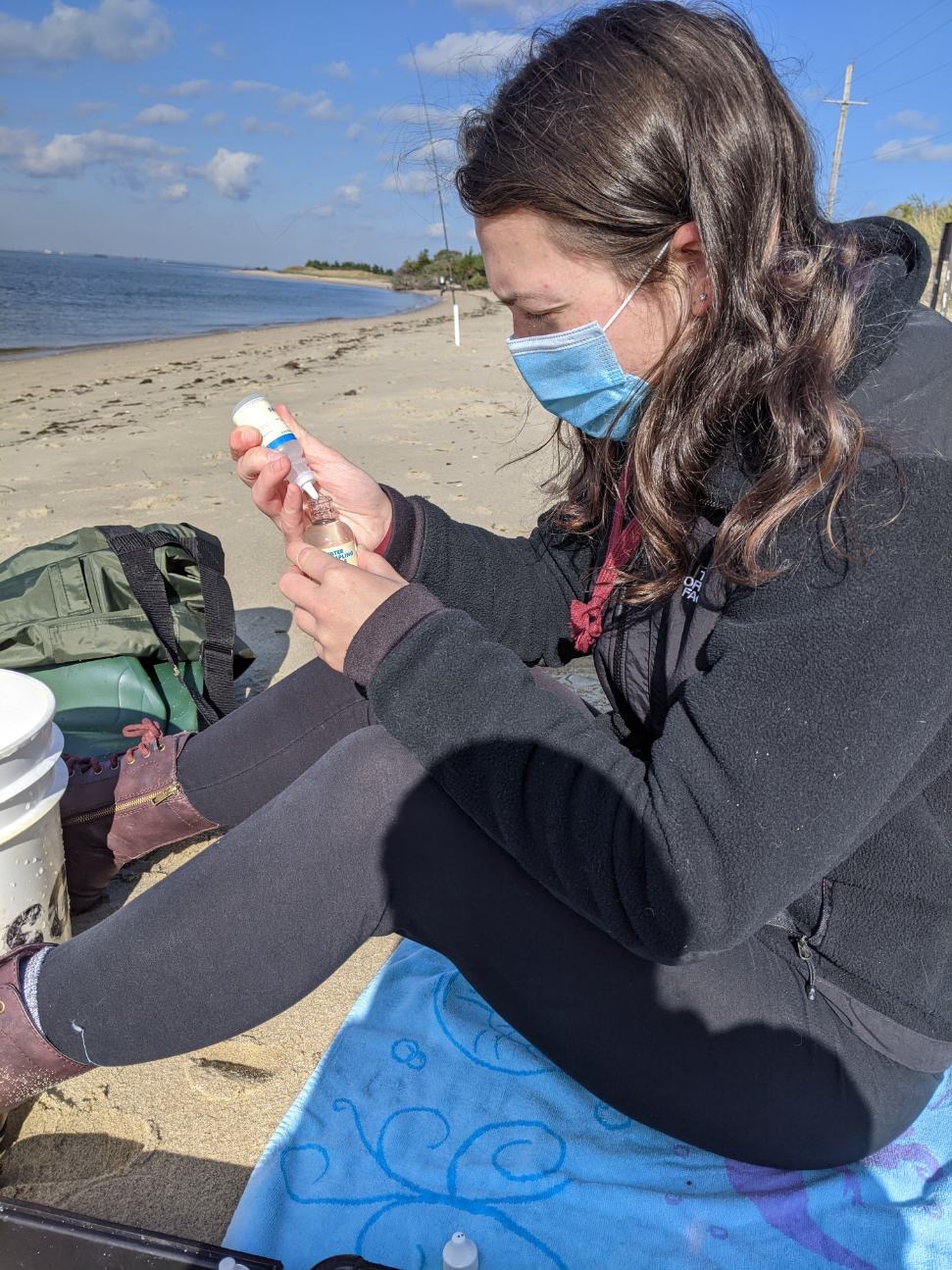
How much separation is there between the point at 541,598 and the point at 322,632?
81 centimetres

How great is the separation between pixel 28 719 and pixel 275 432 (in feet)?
2.18

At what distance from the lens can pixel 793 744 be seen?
1096 millimetres

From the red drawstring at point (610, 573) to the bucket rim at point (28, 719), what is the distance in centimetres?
97

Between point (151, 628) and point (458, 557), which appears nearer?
point (458, 557)

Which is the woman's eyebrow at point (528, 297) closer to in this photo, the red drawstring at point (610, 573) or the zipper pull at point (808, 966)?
the red drawstring at point (610, 573)

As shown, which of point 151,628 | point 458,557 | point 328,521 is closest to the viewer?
point 328,521

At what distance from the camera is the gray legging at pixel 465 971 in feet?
4.37

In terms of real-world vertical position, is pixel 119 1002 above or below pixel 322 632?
below

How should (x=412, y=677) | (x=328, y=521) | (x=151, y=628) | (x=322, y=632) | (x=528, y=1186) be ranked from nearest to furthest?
(x=412, y=677), (x=322, y=632), (x=528, y=1186), (x=328, y=521), (x=151, y=628)

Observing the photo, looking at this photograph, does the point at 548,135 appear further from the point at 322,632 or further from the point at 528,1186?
the point at 528,1186

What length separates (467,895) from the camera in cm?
136

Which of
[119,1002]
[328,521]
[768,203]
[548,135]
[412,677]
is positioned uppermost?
[548,135]

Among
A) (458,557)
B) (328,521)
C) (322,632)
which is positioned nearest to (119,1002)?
(322,632)

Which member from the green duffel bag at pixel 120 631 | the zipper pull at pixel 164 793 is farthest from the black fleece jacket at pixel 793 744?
the green duffel bag at pixel 120 631
